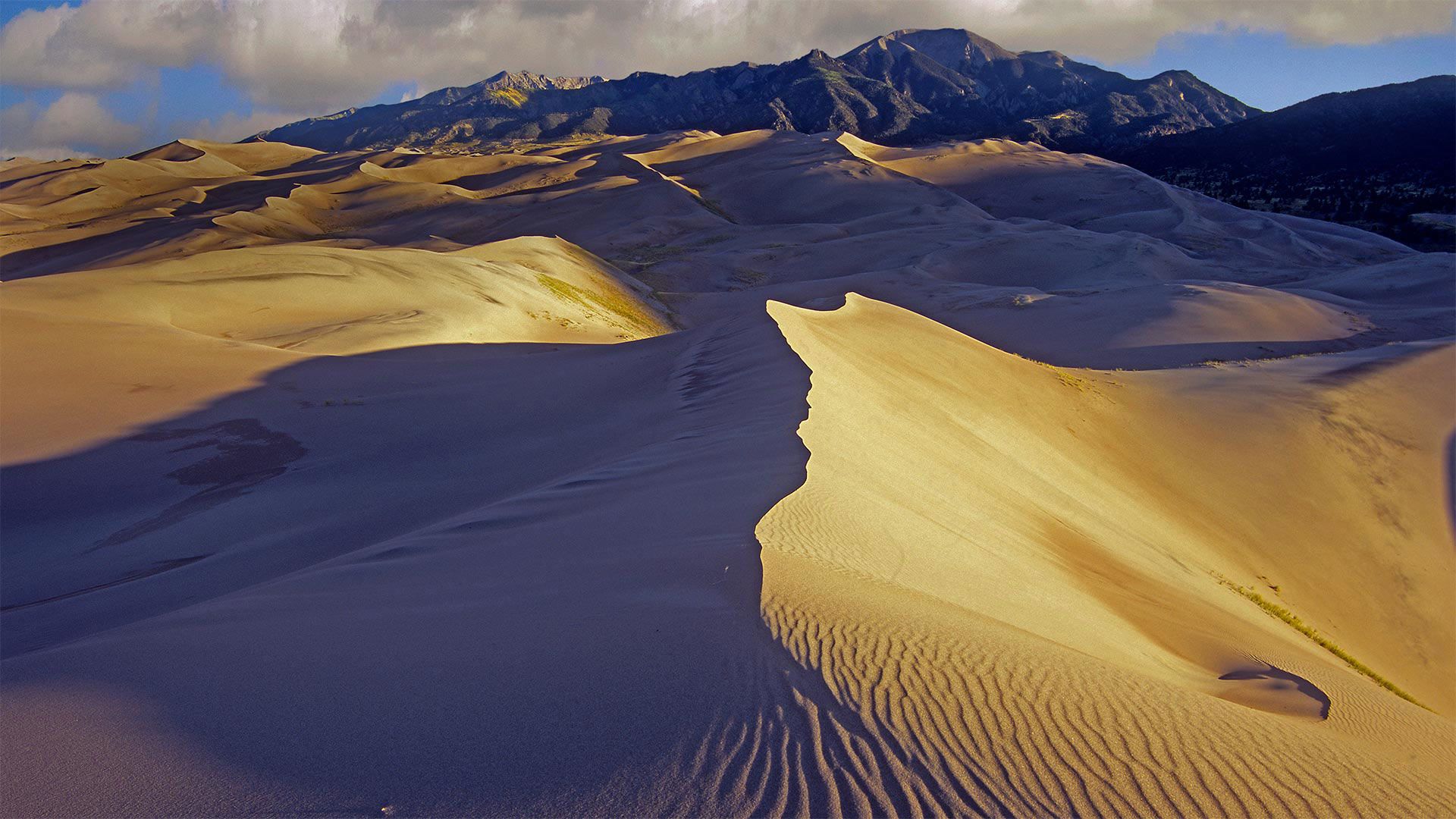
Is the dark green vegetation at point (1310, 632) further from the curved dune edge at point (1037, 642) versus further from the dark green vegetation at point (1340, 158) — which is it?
the dark green vegetation at point (1340, 158)

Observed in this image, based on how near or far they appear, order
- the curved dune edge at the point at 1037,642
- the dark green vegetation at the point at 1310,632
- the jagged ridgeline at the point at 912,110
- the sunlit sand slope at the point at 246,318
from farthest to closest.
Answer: the jagged ridgeline at the point at 912,110 < the sunlit sand slope at the point at 246,318 < the dark green vegetation at the point at 1310,632 < the curved dune edge at the point at 1037,642

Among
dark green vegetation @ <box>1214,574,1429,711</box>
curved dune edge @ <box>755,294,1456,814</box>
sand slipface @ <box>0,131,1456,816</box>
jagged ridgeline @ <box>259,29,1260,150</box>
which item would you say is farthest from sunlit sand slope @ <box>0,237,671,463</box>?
jagged ridgeline @ <box>259,29,1260,150</box>

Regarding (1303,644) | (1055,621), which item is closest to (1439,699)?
(1303,644)

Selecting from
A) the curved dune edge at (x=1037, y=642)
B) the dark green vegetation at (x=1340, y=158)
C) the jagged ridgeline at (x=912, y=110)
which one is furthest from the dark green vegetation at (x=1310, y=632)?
the jagged ridgeline at (x=912, y=110)

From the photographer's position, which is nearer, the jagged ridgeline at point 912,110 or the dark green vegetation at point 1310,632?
the dark green vegetation at point 1310,632

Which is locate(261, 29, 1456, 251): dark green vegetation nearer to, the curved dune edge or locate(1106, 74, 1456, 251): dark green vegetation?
locate(1106, 74, 1456, 251): dark green vegetation

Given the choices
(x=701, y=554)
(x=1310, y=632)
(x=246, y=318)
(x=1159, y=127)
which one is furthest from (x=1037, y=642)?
(x=1159, y=127)

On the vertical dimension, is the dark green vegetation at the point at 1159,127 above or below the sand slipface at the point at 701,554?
above
